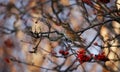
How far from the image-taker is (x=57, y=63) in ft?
9.33

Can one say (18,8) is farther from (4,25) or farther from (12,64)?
(12,64)

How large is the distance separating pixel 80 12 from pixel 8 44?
0.99 meters

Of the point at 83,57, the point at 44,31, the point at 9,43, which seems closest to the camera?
the point at 83,57

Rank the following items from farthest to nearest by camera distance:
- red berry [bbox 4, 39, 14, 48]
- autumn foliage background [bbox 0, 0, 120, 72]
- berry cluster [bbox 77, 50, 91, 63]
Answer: red berry [bbox 4, 39, 14, 48]
autumn foliage background [bbox 0, 0, 120, 72]
berry cluster [bbox 77, 50, 91, 63]

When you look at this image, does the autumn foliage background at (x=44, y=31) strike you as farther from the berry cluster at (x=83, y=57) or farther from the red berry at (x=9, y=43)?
the berry cluster at (x=83, y=57)

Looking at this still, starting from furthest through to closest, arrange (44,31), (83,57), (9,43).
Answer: (9,43) < (44,31) < (83,57)

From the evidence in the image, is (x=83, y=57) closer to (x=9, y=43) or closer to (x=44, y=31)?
(x=44, y=31)

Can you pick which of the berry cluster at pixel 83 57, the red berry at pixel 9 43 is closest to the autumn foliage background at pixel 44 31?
the red berry at pixel 9 43

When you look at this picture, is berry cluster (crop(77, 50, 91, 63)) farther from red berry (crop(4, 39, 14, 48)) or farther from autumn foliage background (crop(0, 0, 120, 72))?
red berry (crop(4, 39, 14, 48))

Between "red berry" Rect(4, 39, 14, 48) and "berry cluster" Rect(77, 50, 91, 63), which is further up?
"berry cluster" Rect(77, 50, 91, 63)

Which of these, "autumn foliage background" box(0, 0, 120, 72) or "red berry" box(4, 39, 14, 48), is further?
"red berry" box(4, 39, 14, 48)

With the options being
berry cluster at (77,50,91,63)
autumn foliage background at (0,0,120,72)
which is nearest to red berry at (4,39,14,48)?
autumn foliage background at (0,0,120,72)

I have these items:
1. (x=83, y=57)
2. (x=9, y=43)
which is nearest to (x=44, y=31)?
(x=83, y=57)

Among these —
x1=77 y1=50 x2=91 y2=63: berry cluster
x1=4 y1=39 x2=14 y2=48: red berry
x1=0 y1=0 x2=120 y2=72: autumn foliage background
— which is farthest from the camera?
x1=4 y1=39 x2=14 y2=48: red berry
